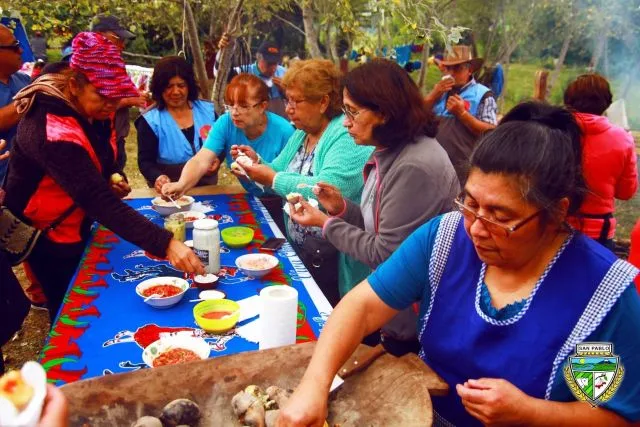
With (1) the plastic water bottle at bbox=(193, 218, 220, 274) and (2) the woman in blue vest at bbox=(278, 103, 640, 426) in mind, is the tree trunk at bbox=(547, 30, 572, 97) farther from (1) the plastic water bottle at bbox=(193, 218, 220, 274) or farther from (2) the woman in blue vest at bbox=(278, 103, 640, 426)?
(2) the woman in blue vest at bbox=(278, 103, 640, 426)

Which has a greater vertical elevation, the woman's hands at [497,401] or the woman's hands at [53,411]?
the woman's hands at [53,411]

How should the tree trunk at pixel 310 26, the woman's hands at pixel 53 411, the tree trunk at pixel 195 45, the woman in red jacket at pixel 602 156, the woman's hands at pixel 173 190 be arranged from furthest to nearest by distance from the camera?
the tree trunk at pixel 310 26 → the tree trunk at pixel 195 45 → the woman in red jacket at pixel 602 156 → the woman's hands at pixel 173 190 → the woman's hands at pixel 53 411

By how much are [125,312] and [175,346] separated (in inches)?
17.5

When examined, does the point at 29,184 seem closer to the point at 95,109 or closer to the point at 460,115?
the point at 95,109

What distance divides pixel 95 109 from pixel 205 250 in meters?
0.93

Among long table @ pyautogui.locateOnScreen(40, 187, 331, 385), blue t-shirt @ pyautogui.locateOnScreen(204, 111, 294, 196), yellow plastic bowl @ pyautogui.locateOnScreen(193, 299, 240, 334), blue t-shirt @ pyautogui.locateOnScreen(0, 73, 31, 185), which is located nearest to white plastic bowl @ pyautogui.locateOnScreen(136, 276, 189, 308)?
long table @ pyautogui.locateOnScreen(40, 187, 331, 385)

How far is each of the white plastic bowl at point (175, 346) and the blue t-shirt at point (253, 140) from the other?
2.02 metres

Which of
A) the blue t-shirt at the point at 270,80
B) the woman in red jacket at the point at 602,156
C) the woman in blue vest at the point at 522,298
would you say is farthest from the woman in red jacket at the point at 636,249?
the blue t-shirt at the point at 270,80

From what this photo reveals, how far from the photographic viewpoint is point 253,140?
3703 millimetres

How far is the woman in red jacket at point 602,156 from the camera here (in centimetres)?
355

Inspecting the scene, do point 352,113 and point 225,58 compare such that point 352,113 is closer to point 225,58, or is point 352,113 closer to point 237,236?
point 237,236

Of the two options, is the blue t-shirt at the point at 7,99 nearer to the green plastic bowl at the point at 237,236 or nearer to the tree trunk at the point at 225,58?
the tree trunk at the point at 225,58

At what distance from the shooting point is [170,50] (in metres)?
15.4

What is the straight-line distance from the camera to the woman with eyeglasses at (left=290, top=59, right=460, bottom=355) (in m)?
2.08
